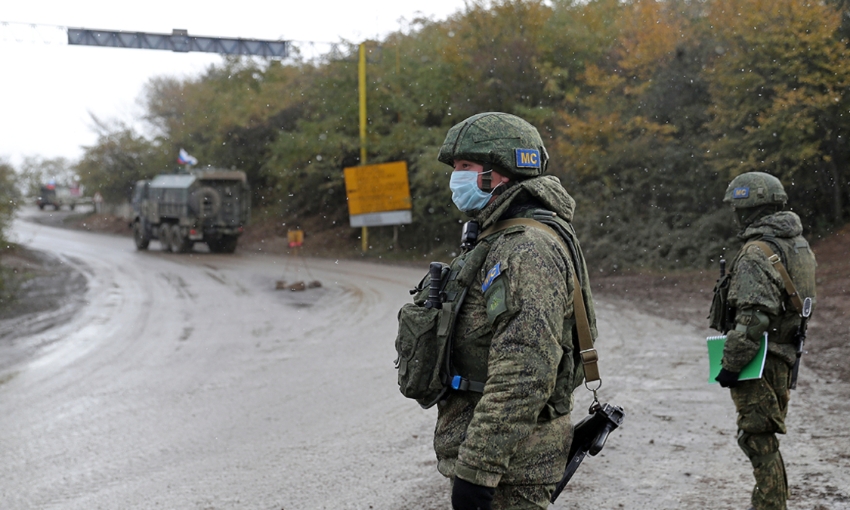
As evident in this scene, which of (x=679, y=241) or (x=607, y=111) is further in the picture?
(x=607, y=111)

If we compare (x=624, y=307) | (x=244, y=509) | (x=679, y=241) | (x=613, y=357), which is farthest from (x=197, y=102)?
(x=244, y=509)

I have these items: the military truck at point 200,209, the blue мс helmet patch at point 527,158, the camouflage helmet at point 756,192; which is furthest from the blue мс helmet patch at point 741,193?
the military truck at point 200,209

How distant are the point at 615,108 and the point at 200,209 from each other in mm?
15357

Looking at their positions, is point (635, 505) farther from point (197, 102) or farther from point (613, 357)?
point (197, 102)

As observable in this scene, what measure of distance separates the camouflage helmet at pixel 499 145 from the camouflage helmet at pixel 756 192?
2.27 m

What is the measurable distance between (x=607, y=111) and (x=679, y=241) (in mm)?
4427

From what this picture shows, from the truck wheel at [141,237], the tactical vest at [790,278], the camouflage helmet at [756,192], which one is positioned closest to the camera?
the tactical vest at [790,278]

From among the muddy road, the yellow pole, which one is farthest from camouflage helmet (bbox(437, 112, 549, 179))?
the yellow pole

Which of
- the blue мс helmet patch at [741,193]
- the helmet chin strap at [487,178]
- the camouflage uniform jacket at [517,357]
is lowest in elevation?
the camouflage uniform jacket at [517,357]

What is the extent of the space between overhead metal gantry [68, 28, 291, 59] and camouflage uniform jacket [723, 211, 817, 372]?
21.1m

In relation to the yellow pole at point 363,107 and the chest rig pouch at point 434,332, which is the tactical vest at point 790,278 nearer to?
the chest rig pouch at point 434,332

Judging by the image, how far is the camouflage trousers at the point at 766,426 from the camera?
4.21 meters

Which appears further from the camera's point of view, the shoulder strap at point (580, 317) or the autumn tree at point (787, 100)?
the autumn tree at point (787, 100)

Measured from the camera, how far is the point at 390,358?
9.80m
